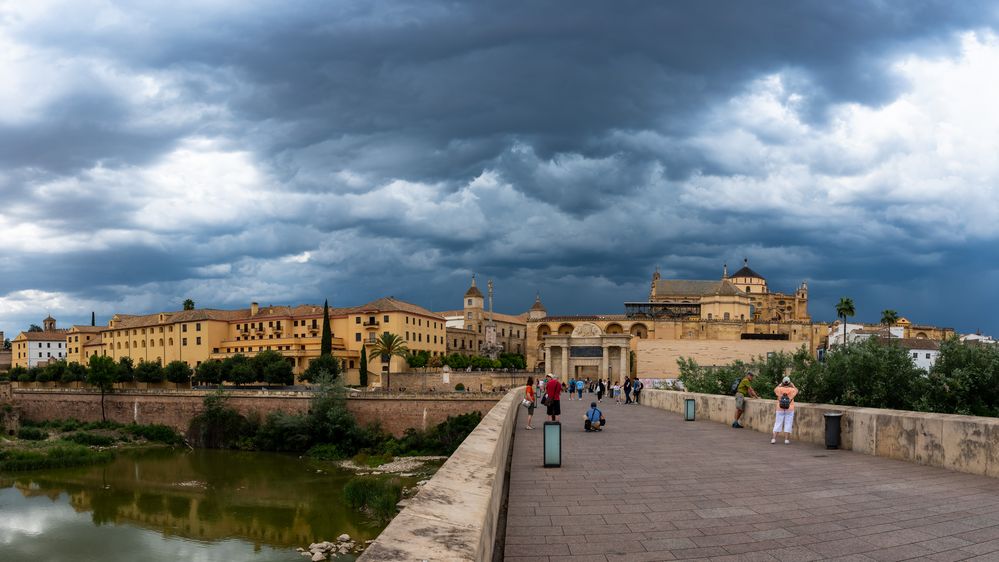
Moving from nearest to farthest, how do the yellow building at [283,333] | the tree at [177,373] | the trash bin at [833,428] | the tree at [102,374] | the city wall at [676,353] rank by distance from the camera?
the trash bin at [833,428] < the tree at [102,374] < the tree at [177,373] < the yellow building at [283,333] < the city wall at [676,353]

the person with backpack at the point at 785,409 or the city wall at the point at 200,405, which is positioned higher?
the person with backpack at the point at 785,409

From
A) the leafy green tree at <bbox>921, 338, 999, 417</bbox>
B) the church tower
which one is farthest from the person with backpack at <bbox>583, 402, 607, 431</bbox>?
the church tower

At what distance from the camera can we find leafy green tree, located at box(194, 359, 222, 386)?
6658cm

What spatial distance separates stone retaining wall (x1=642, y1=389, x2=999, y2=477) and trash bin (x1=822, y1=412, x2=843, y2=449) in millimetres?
98

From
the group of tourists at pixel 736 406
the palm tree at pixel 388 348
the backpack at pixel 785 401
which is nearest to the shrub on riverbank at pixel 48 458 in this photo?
the palm tree at pixel 388 348

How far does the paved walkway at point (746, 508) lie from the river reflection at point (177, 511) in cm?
2156

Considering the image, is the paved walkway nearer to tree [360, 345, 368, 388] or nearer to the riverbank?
the riverbank

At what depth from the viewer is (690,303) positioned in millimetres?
90188

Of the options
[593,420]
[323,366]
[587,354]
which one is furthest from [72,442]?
[593,420]

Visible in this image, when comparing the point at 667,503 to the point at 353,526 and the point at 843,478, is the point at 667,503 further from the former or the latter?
the point at 353,526

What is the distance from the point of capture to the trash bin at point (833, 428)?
1132 centimetres

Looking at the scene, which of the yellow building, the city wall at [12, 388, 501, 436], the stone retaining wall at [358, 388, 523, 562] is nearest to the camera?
the stone retaining wall at [358, 388, 523, 562]

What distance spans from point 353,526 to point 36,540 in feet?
41.4

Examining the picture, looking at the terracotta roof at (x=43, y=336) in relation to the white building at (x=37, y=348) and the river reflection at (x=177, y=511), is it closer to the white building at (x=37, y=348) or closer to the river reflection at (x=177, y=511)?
the white building at (x=37, y=348)
